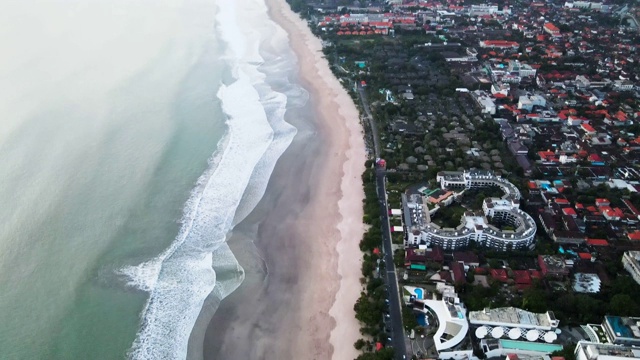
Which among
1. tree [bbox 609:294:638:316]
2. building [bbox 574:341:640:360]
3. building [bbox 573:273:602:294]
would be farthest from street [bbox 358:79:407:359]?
tree [bbox 609:294:638:316]

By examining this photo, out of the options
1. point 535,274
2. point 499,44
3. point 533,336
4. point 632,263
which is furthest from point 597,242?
point 499,44

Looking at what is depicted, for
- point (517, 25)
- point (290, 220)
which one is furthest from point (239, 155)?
point (517, 25)

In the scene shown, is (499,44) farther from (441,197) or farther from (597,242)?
(597,242)

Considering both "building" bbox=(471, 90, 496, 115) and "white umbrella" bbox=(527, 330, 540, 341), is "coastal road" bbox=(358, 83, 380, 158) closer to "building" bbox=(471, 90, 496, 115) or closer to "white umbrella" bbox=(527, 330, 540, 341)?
"building" bbox=(471, 90, 496, 115)

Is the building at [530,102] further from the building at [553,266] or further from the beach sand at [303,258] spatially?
the building at [553,266]

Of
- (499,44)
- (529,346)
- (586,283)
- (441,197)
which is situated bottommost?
(499,44)

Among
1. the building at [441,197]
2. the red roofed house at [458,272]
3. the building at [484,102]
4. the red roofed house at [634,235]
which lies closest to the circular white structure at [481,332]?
the red roofed house at [458,272]

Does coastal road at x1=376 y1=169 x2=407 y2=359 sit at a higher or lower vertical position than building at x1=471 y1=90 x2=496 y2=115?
higher
